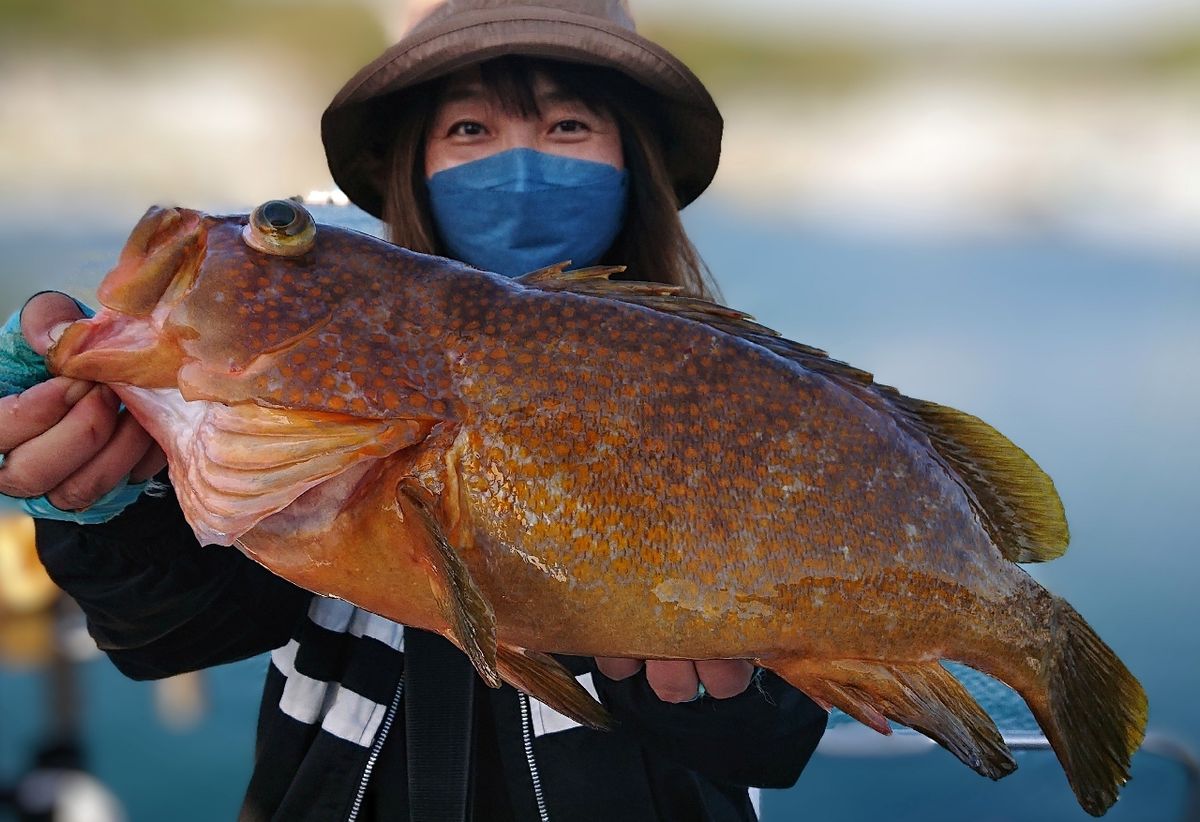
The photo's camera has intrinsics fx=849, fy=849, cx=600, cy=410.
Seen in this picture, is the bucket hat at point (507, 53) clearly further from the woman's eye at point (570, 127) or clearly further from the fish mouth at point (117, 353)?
the fish mouth at point (117, 353)

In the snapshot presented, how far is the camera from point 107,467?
1.20 m

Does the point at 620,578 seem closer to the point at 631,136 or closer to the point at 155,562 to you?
the point at 155,562

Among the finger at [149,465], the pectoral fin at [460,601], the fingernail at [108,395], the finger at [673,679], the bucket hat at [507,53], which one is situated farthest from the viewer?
the bucket hat at [507,53]

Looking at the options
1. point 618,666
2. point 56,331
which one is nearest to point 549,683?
point 618,666

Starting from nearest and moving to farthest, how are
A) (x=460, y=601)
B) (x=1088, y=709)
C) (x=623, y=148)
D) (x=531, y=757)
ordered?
(x=460, y=601)
(x=1088, y=709)
(x=531, y=757)
(x=623, y=148)

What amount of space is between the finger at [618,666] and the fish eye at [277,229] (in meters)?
0.78

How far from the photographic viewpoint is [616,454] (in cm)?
116

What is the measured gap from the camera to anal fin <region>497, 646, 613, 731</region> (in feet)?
3.86

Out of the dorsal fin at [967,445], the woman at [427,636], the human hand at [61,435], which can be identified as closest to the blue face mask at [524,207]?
the woman at [427,636]

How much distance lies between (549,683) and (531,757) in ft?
1.91

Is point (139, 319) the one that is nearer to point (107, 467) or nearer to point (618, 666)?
point (107, 467)

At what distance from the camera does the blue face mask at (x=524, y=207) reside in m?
1.93

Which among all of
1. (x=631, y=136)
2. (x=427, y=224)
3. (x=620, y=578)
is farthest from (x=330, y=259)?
(x=631, y=136)

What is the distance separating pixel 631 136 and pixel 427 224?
0.56 m
